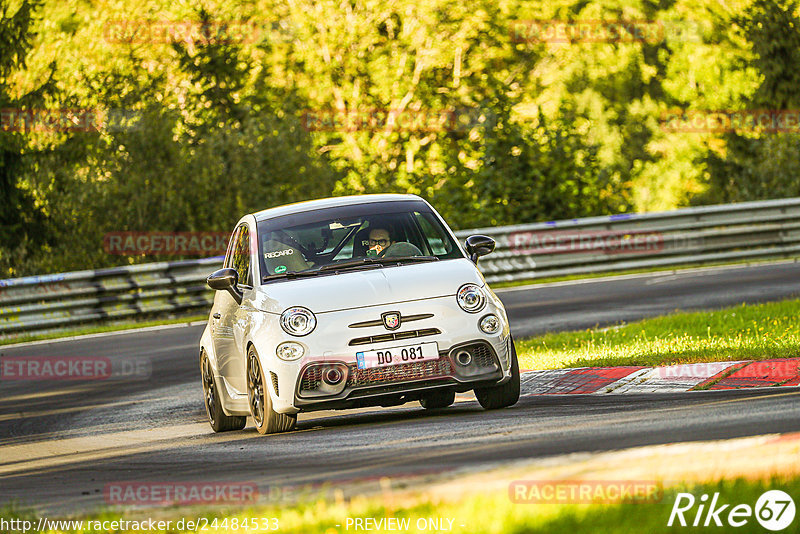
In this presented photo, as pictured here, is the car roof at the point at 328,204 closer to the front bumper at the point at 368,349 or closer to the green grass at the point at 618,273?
the front bumper at the point at 368,349

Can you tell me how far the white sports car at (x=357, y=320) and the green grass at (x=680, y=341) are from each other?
2398 mm

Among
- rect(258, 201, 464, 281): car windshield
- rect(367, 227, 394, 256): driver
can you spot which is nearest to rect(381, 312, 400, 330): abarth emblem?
rect(258, 201, 464, 281): car windshield

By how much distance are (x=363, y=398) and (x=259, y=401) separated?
39.2 inches

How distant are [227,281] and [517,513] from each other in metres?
5.47

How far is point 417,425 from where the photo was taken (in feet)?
30.4

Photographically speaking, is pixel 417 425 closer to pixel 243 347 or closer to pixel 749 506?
pixel 243 347

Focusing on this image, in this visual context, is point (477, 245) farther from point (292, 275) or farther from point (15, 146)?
point (15, 146)

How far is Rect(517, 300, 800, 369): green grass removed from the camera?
37.5ft

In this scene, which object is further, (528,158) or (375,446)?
(528,158)

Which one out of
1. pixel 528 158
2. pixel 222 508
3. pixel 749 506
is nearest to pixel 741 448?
pixel 749 506

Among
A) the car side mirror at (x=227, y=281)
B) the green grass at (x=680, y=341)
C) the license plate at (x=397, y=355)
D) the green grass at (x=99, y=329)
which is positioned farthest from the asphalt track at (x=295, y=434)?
the green grass at (x=99, y=329)

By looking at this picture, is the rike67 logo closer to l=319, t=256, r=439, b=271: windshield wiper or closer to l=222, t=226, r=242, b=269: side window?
l=319, t=256, r=439, b=271: windshield wiper

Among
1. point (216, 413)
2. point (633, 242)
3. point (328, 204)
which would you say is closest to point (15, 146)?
point (633, 242)

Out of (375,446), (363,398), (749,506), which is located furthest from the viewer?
(363,398)
